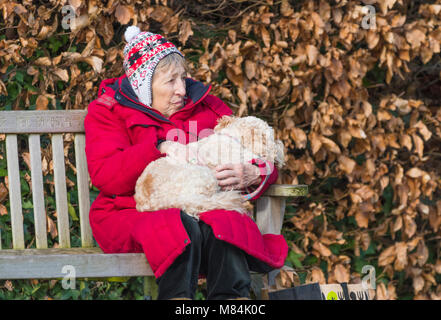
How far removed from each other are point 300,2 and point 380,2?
52 cm

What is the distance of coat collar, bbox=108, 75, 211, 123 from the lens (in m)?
2.99

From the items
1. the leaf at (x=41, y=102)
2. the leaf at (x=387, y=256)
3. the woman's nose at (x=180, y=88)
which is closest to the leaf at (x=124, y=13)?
the leaf at (x=41, y=102)

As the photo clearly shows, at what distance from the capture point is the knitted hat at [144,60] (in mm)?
3018

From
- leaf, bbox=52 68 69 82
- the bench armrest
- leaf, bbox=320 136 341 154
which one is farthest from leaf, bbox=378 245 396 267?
leaf, bbox=52 68 69 82

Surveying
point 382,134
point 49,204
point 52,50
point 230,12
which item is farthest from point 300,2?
point 49,204

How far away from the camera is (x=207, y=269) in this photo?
2623 mm

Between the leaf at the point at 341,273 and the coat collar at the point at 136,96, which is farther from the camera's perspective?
the leaf at the point at 341,273

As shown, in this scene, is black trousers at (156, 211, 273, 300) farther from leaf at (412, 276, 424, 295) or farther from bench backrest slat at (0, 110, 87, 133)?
leaf at (412, 276, 424, 295)

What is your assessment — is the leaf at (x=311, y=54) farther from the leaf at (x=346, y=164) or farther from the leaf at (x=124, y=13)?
the leaf at (x=124, y=13)

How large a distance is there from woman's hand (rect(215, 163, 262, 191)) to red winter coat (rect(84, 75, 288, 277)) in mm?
104

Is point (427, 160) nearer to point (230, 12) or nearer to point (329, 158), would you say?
point (329, 158)

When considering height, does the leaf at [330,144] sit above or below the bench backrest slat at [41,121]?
below

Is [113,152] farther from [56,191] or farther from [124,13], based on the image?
[124,13]

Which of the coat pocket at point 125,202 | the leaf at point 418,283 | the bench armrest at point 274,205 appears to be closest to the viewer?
the coat pocket at point 125,202
